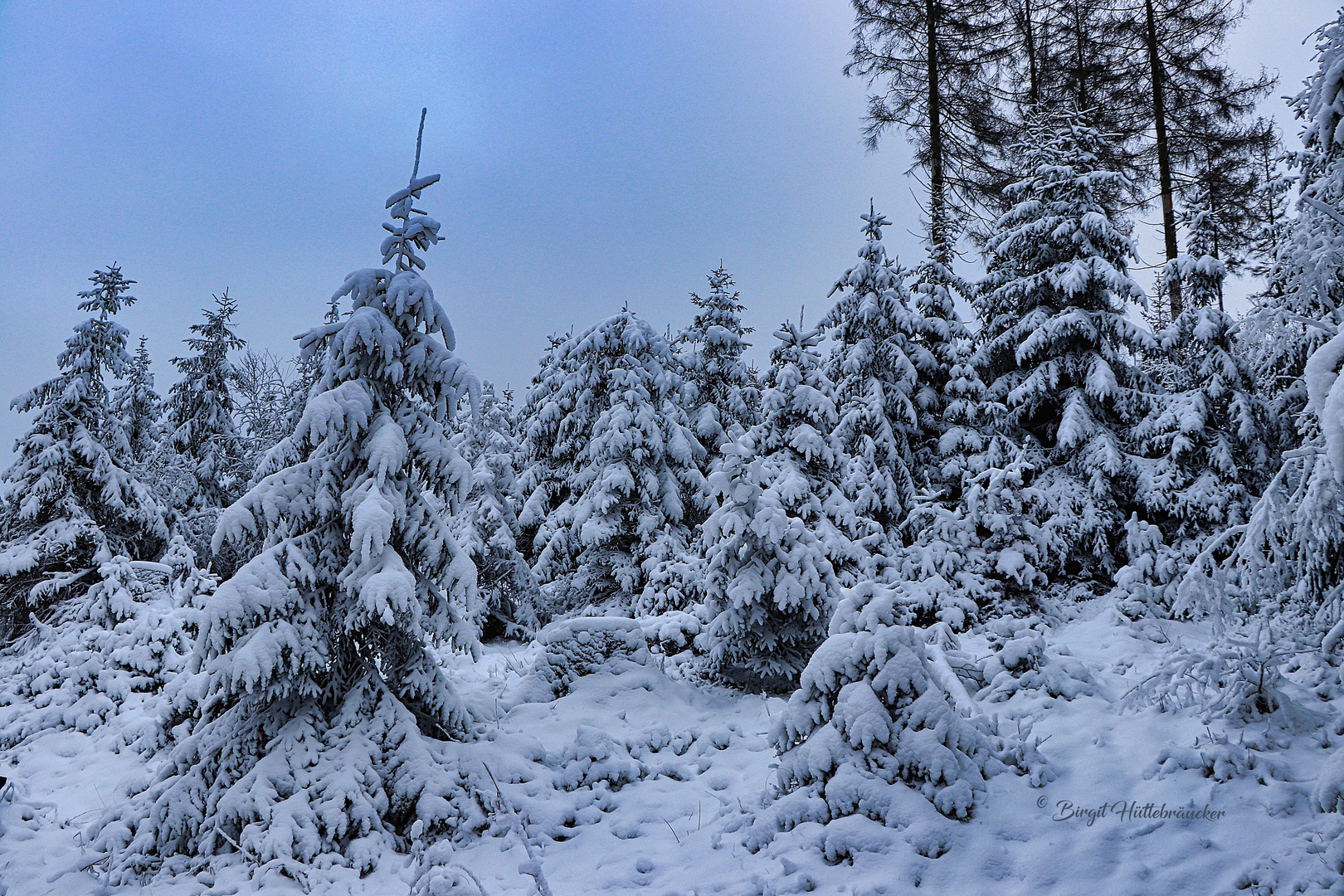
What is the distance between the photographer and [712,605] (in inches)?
371

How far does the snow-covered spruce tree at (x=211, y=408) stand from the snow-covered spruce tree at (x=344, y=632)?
17.6m

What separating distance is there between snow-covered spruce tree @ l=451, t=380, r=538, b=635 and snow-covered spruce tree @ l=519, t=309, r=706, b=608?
55 centimetres

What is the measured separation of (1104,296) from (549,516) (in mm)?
12104

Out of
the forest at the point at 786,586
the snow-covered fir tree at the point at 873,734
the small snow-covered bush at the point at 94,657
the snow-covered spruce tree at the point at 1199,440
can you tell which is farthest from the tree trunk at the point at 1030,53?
the small snow-covered bush at the point at 94,657

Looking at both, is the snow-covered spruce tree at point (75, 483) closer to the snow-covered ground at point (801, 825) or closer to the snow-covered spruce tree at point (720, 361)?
the snow-covered ground at point (801, 825)

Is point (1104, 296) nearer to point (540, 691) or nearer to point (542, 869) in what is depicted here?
point (540, 691)

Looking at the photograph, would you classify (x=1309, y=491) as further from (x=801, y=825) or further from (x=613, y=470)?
(x=613, y=470)

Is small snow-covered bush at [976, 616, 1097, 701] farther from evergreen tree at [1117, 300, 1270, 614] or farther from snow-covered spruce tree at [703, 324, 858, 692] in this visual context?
evergreen tree at [1117, 300, 1270, 614]

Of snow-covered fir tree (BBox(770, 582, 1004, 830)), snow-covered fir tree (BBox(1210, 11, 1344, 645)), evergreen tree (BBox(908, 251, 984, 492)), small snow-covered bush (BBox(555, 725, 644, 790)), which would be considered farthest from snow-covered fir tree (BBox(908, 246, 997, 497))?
small snow-covered bush (BBox(555, 725, 644, 790))

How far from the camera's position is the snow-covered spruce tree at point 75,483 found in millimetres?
11633

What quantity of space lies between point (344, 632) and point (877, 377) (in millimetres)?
11791

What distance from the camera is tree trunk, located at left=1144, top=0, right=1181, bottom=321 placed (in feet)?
51.9

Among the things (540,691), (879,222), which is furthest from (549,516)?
(879,222)

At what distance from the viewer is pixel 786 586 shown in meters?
8.56
